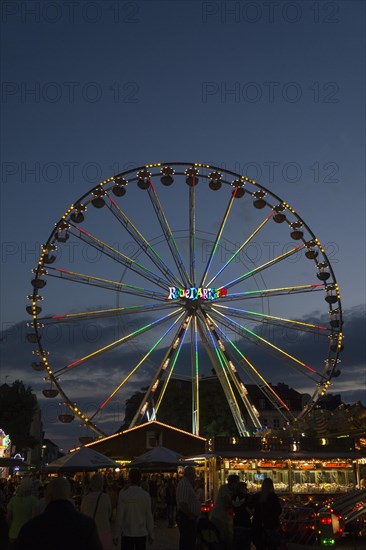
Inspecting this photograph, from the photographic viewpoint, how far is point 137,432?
115ft

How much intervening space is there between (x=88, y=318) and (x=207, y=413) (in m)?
26.3

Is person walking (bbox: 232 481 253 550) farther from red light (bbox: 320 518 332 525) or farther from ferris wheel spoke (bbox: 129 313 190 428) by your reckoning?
ferris wheel spoke (bbox: 129 313 190 428)

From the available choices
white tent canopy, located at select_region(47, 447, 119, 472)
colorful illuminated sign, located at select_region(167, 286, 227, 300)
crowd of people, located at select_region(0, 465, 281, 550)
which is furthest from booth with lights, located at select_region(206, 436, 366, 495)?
crowd of people, located at select_region(0, 465, 281, 550)

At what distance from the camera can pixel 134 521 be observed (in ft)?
25.0

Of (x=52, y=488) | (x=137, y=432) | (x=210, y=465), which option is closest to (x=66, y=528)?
(x=52, y=488)

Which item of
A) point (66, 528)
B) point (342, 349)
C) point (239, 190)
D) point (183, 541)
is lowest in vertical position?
point (183, 541)

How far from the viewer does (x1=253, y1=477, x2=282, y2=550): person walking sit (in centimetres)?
961

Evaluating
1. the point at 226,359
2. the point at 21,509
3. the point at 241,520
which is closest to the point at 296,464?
the point at 226,359

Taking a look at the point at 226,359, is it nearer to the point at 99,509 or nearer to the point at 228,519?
the point at 228,519

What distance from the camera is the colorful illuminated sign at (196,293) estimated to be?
91.7 feet

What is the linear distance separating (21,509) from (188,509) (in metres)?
2.44

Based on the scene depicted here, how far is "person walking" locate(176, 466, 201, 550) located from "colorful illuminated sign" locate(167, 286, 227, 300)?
62.4ft

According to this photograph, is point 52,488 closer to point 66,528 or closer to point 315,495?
point 66,528

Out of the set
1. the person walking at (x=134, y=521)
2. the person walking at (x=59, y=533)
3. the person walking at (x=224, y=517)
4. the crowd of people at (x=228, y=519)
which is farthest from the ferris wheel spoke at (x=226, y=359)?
the person walking at (x=59, y=533)
